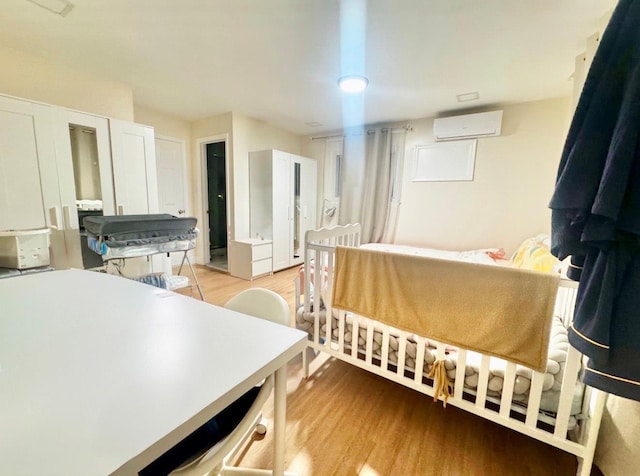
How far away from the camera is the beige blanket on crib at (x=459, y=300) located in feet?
3.60

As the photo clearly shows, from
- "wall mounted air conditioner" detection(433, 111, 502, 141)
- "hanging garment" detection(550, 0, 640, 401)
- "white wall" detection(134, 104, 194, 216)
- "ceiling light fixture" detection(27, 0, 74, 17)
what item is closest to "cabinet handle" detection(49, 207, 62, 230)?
"ceiling light fixture" detection(27, 0, 74, 17)

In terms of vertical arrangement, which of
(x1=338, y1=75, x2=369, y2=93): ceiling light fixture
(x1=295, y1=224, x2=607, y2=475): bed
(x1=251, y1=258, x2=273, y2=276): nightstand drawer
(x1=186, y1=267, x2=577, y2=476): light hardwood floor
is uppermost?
(x1=338, y1=75, x2=369, y2=93): ceiling light fixture

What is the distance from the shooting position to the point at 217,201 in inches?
188

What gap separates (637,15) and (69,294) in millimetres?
2132

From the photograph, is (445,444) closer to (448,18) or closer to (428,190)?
(448,18)

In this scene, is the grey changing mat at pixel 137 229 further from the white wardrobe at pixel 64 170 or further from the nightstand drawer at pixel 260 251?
the nightstand drawer at pixel 260 251

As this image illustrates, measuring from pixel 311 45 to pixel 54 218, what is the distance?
2.64m

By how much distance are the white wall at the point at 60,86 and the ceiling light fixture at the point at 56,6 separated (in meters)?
0.93

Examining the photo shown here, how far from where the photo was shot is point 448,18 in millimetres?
1698

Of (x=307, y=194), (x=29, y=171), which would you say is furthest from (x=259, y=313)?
(x=307, y=194)

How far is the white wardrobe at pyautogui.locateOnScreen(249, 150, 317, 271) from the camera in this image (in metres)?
4.03

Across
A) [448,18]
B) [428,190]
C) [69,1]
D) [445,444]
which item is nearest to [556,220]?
[445,444]

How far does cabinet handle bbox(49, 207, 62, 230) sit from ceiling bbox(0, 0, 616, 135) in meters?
1.33

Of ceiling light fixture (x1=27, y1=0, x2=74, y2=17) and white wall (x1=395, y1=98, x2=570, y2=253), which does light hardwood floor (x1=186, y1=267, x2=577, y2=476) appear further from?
ceiling light fixture (x1=27, y1=0, x2=74, y2=17)
